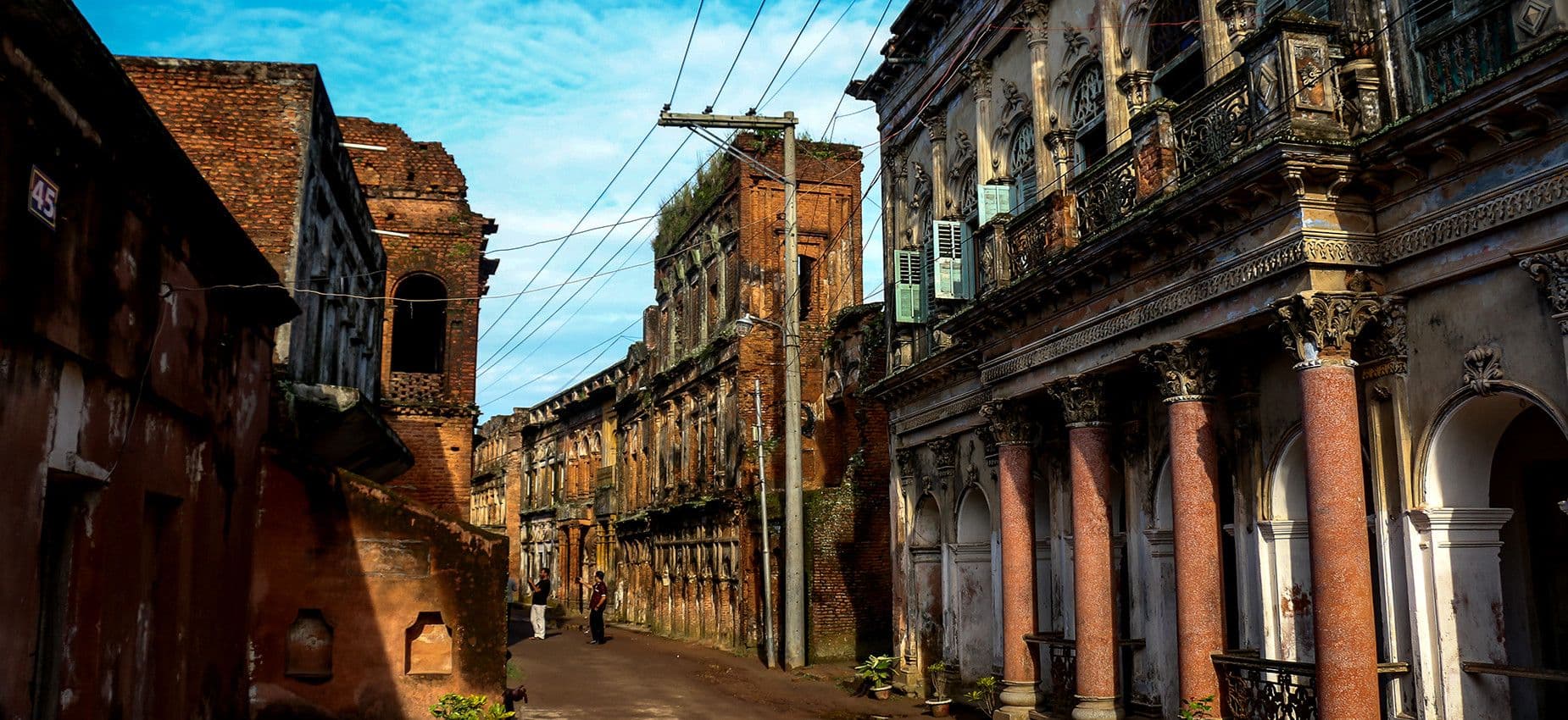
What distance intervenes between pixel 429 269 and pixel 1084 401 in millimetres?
19564

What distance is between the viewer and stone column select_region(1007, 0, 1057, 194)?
613 inches

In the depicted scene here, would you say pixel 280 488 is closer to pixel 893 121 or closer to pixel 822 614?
pixel 893 121

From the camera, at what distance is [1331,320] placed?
9703 mm

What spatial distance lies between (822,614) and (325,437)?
462 inches

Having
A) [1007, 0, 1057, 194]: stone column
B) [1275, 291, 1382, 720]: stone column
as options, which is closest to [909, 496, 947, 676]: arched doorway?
[1007, 0, 1057, 194]: stone column

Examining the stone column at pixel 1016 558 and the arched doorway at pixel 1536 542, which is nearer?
the arched doorway at pixel 1536 542

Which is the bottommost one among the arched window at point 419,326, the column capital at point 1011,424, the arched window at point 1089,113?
the column capital at point 1011,424

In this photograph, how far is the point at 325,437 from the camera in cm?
1639

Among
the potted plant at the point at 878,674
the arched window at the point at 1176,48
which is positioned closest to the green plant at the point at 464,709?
the potted plant at the point at 878,674

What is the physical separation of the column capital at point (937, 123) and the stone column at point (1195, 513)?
322 inches

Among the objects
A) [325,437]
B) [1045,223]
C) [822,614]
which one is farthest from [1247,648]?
[822,614]

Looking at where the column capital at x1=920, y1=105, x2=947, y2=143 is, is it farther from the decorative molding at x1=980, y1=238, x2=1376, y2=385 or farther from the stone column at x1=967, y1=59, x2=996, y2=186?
the decorative molding at x1=980, y1=238, x2=1376, y2=385

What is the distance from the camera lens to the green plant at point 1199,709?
1096 centimetres

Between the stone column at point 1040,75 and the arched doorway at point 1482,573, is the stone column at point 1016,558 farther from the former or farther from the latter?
the arched doorway at point 1482,573
